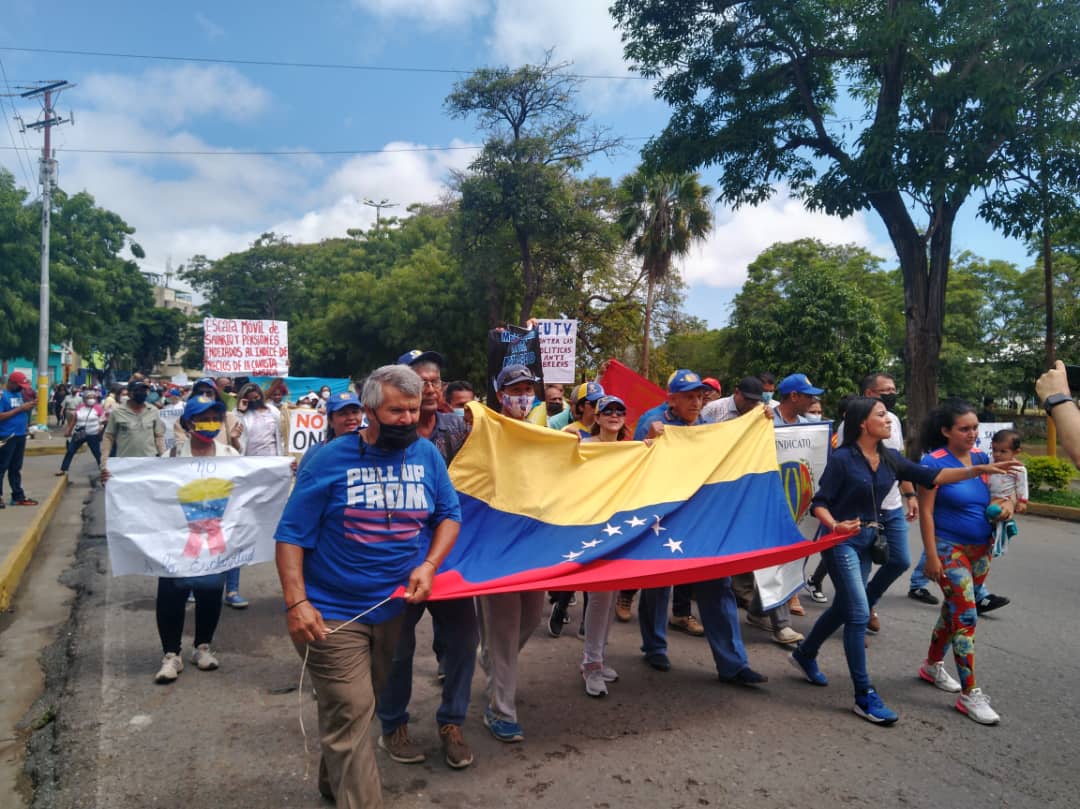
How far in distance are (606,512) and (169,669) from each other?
9.13ft

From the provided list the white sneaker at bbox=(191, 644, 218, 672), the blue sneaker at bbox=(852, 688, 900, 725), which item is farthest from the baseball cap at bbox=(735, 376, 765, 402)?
the white sneaker at bbox=(191, 644, 218, 672)

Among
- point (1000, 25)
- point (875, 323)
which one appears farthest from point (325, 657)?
point (875, 323)

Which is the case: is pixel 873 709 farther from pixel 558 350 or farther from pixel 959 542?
pixel 558 350

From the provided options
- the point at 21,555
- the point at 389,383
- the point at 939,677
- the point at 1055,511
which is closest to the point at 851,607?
the point at 939,677

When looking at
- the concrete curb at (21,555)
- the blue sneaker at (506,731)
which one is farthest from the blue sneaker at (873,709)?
the concrete curb at (21,555)

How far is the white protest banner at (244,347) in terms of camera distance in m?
17.8

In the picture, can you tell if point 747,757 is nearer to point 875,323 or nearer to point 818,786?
point 818,786

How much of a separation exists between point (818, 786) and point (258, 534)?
3726mm

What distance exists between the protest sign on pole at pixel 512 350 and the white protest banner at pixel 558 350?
205 cm

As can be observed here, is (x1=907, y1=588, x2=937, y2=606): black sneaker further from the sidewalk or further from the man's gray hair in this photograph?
the sidewalk

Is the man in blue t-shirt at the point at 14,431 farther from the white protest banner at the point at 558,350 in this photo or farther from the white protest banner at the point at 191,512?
the white protest banner at the point at 558,350

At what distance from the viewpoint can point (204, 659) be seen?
506 cm

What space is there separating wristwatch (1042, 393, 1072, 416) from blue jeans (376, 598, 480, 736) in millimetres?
2643

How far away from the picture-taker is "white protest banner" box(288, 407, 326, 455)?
30.1 feet
